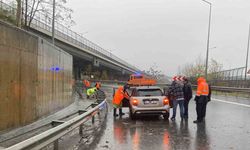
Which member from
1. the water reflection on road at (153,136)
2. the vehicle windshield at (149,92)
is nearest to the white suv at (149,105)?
the vehicle windshield at (149,92)

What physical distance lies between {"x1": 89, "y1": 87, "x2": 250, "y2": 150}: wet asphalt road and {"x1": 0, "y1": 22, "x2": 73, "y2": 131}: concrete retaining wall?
2.53m

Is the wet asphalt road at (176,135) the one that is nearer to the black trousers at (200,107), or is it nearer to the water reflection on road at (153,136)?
the water reflection on road at (153,136)

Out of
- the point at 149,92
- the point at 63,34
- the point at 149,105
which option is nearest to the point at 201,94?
the point at 149,105

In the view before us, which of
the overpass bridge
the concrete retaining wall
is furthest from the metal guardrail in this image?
the concrete retaining wall

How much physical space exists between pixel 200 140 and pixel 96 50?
61.0m

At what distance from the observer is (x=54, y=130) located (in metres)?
6.78

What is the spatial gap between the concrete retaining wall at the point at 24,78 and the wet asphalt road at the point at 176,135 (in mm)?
2530

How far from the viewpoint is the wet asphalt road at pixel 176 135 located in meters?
8.47

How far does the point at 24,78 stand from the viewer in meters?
10.9

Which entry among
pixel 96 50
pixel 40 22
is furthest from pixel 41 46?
pixel 96 50

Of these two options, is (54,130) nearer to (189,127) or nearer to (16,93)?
(16,93)

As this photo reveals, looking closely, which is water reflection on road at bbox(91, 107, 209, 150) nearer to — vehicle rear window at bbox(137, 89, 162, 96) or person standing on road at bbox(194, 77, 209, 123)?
person standing on road at bbox(194, 77, 209, 123)

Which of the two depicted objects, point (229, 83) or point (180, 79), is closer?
point (180, 79)

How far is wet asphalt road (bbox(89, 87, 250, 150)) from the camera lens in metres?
8.47
